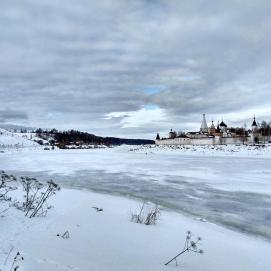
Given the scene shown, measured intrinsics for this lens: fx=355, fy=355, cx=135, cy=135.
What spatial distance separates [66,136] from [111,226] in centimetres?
19285

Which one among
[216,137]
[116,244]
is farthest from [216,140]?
[116,244]

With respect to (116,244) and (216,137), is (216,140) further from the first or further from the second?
(116,244)

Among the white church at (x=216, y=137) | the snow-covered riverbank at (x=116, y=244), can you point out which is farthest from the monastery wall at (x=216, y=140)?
the snow-covered riverbank at (x=116, y=244)

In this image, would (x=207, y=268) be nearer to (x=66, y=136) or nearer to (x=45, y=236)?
(x=45, y=236)

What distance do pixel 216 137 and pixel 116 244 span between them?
85640 mm

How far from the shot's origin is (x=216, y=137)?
3472 inches

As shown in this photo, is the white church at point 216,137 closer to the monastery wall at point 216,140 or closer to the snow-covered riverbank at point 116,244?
the monastery wall at point 216,140

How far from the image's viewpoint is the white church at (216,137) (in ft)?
276

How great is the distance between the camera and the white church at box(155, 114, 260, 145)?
8400 centimetres

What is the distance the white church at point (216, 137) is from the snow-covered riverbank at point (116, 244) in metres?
76.1

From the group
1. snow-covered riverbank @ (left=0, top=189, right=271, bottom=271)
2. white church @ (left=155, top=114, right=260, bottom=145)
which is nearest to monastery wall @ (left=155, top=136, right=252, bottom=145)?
white church @ (left=155, top=114, right=260, bottom=145)

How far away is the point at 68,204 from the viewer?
27.2 ft

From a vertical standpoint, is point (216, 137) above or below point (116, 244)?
above

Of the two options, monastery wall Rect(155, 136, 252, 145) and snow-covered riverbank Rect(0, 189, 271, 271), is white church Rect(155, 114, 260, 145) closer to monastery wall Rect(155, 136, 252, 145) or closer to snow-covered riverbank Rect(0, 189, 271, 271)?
monastery wall Rect(155, 136, 252, 145)
